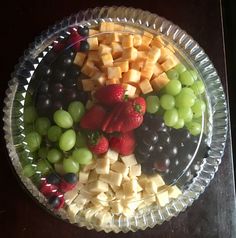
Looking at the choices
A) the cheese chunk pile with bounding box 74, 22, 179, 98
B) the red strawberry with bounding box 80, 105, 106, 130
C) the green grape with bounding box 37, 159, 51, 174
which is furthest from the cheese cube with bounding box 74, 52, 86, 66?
the green grape with bounding box 37, 159, 51, 174

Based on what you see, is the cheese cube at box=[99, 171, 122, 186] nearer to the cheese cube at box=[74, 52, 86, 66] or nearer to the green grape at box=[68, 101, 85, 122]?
the green grape at box=[68, 101, 85, 122]

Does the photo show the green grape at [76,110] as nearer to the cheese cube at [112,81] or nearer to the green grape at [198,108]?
the cheese cube at [112,81]

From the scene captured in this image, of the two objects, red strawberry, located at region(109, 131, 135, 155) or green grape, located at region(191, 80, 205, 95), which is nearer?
red strawberry, located at region(109, 131, 135, 155)

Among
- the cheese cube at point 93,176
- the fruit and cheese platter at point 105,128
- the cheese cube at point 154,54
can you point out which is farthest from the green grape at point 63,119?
the cheese cube at point 154,54

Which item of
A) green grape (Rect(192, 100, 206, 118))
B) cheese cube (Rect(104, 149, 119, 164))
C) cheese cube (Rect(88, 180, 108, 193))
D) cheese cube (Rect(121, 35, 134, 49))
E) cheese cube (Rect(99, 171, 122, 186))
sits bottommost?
cheese cube (Rect(88, 180, 108, 193))

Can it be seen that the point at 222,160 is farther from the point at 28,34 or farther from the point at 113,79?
the point at 28,34

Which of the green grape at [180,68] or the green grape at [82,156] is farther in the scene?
the green grape at [180,68]
